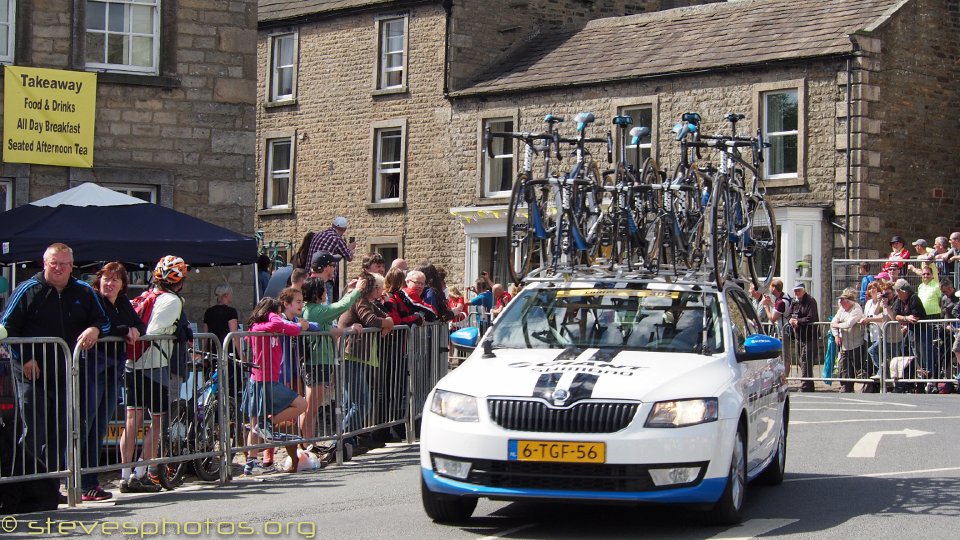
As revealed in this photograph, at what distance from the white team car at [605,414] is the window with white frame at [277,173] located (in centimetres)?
3318

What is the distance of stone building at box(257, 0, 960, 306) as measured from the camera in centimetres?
3234

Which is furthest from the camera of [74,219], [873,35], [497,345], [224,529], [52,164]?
[873,35]

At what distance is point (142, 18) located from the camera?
21500 mm

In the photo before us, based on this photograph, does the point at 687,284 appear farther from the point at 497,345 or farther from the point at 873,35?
the point at 873,35

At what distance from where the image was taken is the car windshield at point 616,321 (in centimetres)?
1033

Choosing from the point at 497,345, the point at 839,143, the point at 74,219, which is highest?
the point at 839,143

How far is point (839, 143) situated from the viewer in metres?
32.2

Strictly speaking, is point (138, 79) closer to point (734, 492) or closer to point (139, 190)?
point (139, 190)

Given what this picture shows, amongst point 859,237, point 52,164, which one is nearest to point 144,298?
point 52,164

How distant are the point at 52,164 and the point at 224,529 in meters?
12.1

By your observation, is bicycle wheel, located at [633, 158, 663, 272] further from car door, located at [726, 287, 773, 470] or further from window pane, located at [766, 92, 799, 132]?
window pane, located at [766, 92, 799, 132]

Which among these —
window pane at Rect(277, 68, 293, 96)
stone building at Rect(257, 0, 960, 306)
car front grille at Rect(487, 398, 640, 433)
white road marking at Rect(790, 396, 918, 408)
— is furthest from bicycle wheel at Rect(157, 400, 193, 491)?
window pane at Rect(277, 68, 293, 96)

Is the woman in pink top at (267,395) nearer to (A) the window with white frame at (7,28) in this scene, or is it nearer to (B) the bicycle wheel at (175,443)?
(B) the bicycle wheel at (175,443)

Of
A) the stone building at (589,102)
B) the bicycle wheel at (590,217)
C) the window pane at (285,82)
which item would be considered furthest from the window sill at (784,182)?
the bicycle wheel at (590,217)
